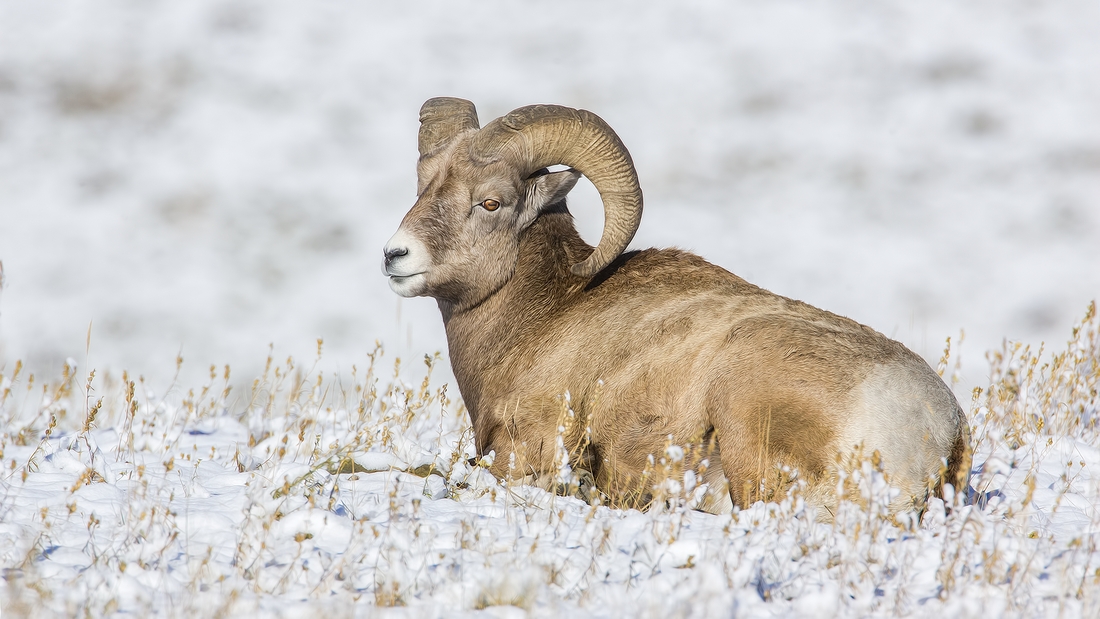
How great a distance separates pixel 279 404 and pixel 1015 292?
28422 mm

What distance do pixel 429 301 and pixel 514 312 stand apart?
32.1 m

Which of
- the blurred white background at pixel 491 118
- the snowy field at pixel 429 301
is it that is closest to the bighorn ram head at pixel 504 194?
the snowy field at pixel 429 301

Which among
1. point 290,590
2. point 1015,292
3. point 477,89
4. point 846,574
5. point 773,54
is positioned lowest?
point 290,590

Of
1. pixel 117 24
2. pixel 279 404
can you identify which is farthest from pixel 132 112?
pixel 279 404

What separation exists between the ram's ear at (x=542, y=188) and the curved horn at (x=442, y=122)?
735 millimetres

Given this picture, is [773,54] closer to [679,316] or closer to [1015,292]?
[1015,292]

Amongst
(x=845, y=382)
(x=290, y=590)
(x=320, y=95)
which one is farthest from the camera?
(x=320, y=95)

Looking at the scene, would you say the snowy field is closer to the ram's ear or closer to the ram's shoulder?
the ram's ear

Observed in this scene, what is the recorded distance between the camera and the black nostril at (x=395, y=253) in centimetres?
685

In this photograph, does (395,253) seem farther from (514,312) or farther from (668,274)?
(668,274)

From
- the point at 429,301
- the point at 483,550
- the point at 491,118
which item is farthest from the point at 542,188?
the point at 491,118

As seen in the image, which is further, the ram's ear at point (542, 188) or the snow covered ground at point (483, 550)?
the ram's ear at point (542, 188)

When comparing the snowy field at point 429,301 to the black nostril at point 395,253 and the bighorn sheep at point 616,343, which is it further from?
the black nostril at point 395,253

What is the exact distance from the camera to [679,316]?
21.6 feet
